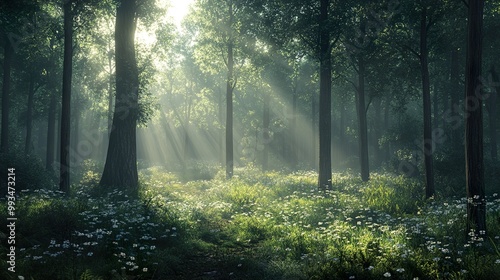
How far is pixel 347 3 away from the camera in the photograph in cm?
1752

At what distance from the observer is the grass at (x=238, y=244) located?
21.6 feet

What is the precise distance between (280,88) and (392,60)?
17890 millimetres

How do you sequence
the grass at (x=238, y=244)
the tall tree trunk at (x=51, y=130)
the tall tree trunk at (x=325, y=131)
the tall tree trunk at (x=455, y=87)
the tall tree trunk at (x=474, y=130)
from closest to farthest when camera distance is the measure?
the grass at (x=238, y=244) → the tall tree trunk at (x=474, y=130) → the tall tree trunk at (x=325, y=131) → the tall tree trunk at (x=455, y=87) → the tall tree trunk at (x=51, y=130)

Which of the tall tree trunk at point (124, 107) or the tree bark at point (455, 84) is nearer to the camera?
the tall tree trunk at point (124, 107)

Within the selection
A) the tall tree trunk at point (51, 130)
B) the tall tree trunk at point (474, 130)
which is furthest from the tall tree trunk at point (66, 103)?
the tall tree trunk at point (51, 130)

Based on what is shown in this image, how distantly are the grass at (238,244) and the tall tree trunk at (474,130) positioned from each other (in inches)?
25.5

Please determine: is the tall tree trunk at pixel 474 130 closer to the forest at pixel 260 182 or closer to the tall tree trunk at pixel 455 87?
the forest at pixel 260 182

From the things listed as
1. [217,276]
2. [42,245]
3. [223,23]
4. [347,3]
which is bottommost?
[217,276]

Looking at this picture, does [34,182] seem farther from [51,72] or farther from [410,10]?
[410,10]

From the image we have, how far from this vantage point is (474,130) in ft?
27.5

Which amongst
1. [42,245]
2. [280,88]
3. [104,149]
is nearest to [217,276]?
[42,245]

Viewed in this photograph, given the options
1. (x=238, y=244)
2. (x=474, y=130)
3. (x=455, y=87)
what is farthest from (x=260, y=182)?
(x=455, y=87)

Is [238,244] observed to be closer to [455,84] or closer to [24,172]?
[24,172]

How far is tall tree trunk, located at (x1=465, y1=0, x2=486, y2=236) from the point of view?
824 centimetres
